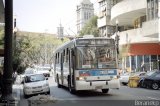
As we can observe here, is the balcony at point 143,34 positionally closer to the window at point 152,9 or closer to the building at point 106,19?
the window at point 152,9

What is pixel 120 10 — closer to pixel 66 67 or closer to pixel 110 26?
pixel 110 26

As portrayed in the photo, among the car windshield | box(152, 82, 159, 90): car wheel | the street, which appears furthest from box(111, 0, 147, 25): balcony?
the street

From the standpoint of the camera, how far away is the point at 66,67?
71.8ft

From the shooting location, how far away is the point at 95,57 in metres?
18.8

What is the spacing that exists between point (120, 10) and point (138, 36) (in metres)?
3.94

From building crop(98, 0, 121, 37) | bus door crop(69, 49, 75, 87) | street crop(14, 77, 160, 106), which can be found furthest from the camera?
building crop(98, 0, 121, 37)

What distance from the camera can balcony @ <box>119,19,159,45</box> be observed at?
33.6 meters

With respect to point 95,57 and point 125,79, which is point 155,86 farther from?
point 95,57

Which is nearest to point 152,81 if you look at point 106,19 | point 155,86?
point 155,86

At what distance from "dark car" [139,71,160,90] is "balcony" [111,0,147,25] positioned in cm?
1320

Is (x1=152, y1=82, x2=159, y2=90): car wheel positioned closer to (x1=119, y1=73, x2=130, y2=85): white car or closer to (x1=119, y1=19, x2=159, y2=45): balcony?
(x1=119, y1=73, x2=130, y2=85): white car

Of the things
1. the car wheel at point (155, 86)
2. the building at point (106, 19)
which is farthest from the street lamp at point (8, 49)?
the building at point (106, 19)

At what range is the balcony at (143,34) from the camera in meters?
33.6

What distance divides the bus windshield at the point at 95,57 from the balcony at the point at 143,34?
15.2 metres
